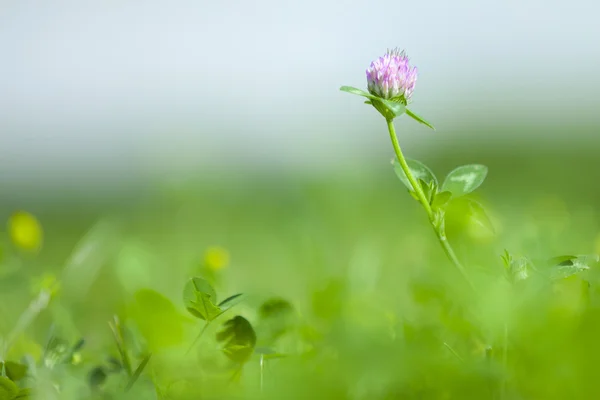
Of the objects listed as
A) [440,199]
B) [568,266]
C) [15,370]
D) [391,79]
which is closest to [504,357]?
[568,266]

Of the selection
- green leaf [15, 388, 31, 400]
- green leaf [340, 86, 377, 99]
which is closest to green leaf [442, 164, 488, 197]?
green leaf [340, 86, 377, 99]

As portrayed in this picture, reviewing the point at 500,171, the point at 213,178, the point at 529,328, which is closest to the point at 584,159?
the point at 500,171

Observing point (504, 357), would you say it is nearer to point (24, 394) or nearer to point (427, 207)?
point (427, 207)

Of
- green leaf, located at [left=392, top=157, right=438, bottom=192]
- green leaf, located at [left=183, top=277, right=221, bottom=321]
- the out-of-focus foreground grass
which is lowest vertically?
the out-of-focus foreground grass

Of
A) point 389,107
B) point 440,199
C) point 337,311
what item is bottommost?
point 337,311

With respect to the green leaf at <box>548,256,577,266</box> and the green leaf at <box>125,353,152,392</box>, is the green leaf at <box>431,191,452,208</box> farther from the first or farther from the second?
the green leaf at <box>125,353,152,392</box>

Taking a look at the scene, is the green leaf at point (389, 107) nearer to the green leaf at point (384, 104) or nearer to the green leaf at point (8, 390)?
the green leaf at point (384, 104)

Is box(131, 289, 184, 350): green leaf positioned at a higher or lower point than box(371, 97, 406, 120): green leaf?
lower
